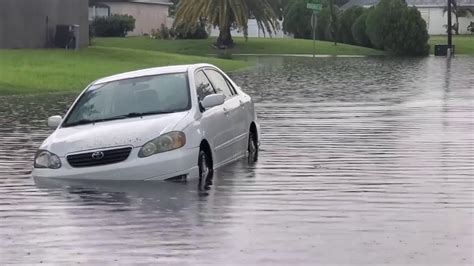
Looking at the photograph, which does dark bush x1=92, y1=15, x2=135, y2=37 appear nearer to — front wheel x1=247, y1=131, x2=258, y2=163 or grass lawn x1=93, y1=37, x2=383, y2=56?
grass lawn x1=93, y1=37, x2=383, y2=56

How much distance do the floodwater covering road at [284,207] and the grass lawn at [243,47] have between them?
50865mm

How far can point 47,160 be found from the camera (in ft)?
40.0

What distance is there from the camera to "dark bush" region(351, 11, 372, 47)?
255 ft

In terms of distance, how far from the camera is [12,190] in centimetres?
1199

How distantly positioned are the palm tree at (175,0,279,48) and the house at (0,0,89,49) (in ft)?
42.9

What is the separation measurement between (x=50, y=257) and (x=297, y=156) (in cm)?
698

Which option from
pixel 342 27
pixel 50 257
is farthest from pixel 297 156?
pixel 342 27

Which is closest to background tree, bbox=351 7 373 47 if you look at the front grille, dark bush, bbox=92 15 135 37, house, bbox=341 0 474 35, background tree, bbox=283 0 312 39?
background tree, bbox=283 0 312 39

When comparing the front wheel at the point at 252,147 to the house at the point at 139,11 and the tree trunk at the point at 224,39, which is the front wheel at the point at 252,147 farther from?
the house at the point at 139,11

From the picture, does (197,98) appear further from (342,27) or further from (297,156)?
→ (342,27)

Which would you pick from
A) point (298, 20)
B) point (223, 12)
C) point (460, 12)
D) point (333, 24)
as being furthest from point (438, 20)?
point (223, 12)

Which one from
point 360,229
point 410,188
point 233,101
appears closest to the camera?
point 360,229

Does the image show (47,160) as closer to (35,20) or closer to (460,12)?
(35,20)

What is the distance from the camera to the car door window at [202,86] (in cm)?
1322
